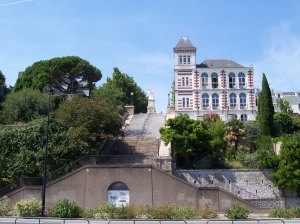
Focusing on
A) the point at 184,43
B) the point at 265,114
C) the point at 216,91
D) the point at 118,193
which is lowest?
the point at 118,193

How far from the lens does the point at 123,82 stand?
6812cm

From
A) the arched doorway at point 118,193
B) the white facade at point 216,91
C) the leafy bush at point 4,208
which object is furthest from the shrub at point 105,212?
the white facade at point 216,91

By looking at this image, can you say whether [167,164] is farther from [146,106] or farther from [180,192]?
[146,106]

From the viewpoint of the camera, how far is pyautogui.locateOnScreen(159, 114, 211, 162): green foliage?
107ft

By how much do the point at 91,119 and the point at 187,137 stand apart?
8478 millimetres

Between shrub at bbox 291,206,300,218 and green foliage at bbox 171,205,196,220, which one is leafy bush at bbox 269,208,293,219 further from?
green foliage at bbox 171,205,196,220

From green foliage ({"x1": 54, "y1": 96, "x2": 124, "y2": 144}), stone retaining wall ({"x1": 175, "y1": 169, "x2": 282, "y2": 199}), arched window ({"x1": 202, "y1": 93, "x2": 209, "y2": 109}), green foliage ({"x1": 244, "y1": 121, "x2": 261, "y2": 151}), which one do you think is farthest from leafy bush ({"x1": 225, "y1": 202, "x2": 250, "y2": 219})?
arched window ({"x1": 202, "y1": 93, "x2": 209, "y2": 109})

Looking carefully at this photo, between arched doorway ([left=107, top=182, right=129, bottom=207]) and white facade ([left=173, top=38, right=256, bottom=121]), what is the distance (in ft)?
84.9

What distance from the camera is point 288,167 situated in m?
29.8

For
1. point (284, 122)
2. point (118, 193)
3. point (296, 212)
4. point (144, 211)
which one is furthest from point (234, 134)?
point (144, 211)

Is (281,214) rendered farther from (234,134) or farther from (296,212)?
(234,134)

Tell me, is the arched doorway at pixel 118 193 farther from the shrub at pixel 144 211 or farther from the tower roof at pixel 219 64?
the tower roof at pixel 219 64

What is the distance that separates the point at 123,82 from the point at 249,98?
23998 millimetres

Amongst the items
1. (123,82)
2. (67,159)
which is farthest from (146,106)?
(67,159)
